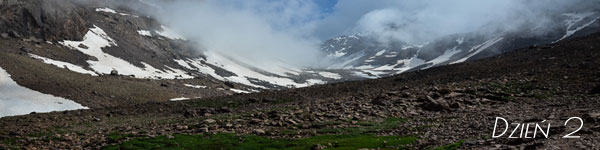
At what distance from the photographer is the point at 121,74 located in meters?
100

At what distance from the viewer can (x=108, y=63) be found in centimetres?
10781

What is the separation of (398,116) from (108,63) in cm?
9437

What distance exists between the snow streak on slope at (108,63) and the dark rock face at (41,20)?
3531mm

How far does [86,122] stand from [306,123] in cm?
2171

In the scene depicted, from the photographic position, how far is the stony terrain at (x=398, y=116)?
2466 centimetres

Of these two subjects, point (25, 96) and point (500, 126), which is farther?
point (25, 96)

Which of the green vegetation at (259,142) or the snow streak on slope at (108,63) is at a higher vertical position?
the snow streak on slope at (108,63)

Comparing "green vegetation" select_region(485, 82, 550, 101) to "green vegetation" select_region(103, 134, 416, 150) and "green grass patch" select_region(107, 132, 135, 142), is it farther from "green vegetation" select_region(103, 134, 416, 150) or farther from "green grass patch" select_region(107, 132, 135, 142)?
"green grass patch" select_region(107, 132, 135, 142)

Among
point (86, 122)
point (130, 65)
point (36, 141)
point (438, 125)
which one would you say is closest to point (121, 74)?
point (130, 65)

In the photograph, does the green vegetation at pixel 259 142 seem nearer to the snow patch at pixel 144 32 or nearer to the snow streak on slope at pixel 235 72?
the snow streak on slope at pixel 235 72

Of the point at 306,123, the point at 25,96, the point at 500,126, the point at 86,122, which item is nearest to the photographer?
the point at 500,126

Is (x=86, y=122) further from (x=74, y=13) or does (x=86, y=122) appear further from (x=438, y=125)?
(x=74, y=13)

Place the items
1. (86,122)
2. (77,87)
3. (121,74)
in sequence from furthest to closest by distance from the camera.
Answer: (121,74) < (77,87) < (86,122)

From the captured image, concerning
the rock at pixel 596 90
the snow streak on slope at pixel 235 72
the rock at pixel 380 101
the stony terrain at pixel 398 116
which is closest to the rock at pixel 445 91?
the stony terrain at pixel 398 116
